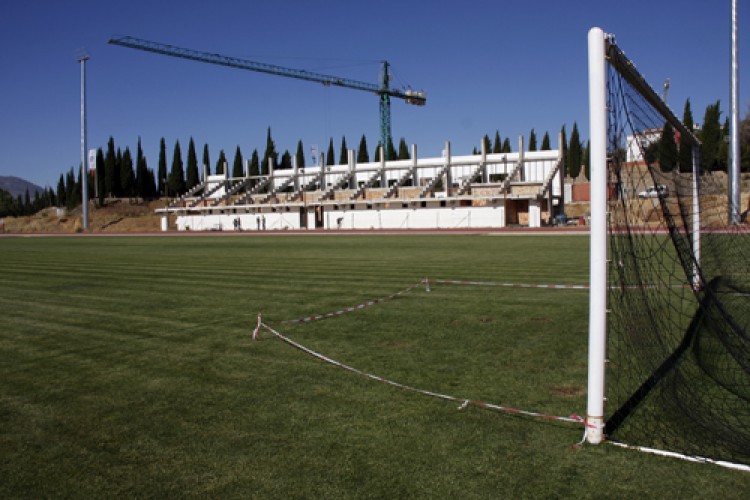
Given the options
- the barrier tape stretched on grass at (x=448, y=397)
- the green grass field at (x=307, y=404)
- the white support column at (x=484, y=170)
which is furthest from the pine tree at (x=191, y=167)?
the barrier tape stretched on grass at (x=448, y=397)

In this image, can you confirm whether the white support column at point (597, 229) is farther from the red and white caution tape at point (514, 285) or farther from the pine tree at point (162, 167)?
the pine tree at point (162, 167)

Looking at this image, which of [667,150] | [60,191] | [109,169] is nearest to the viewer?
[667,150]

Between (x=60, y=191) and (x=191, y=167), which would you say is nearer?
(x=191, y=167)

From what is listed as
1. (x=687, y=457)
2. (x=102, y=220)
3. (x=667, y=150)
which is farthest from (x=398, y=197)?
(x=687, y=457)

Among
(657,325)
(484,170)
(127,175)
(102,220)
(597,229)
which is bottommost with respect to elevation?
(657,325)

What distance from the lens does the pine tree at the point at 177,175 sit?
306ft

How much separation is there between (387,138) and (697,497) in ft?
316

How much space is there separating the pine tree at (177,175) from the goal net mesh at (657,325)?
9194cm

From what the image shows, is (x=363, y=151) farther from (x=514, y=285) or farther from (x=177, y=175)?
(x=514, y=285)

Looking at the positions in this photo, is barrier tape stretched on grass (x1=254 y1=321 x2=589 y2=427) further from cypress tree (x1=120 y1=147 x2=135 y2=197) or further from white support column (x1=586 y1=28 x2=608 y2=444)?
cypress tree (x1=120 y1=147 x2=135 y2=197)

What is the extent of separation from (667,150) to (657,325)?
9.69ft

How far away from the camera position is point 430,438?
4.25 metres

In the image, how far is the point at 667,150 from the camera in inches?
334

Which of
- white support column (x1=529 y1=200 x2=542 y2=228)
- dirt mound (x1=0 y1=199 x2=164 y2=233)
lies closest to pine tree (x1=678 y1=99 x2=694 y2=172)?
white support column (x1=529 y1=200 x2=542 y2=228)
